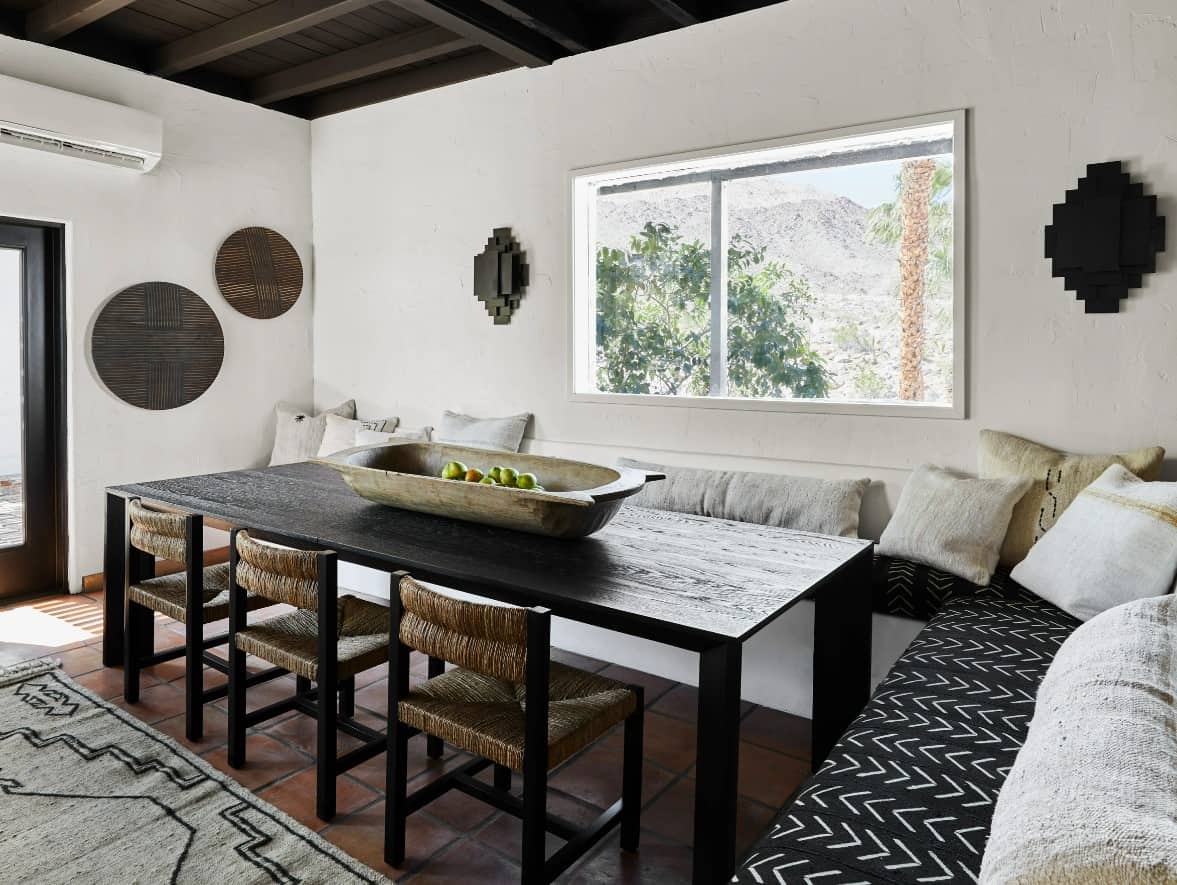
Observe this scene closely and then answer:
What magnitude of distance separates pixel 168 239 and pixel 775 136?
10.6ft

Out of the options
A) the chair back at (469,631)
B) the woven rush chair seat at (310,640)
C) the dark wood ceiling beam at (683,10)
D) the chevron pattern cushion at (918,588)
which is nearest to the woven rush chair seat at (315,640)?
the woven rush chair seat at (310,640)

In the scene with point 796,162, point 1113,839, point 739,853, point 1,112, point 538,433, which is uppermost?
point 1,112

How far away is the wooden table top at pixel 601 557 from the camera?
1.75 meters

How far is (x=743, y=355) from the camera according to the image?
3695mm

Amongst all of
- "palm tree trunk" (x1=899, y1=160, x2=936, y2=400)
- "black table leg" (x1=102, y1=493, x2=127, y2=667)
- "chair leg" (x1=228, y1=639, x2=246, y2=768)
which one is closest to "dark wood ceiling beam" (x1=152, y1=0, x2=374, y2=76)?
"black table leg" (x1=102, y1=493, x2=127, y2=667)

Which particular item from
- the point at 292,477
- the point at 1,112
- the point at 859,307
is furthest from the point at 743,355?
the point at 1,112

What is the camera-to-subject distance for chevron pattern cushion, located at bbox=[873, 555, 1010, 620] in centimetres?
261

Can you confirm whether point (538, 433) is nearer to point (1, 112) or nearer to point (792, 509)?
point (792, 509)

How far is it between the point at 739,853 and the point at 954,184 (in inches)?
93.1

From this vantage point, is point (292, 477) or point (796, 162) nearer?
point (292, 477)

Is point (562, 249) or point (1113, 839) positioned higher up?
point (562, 249)

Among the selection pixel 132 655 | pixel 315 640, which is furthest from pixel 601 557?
pixel 132 655

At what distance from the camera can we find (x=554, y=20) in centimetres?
356

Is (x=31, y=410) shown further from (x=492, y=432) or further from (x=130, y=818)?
(x=130, y=818)
